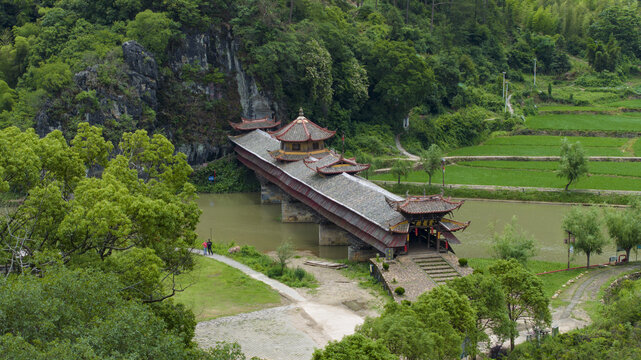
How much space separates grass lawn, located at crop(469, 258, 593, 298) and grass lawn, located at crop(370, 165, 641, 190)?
1732cm

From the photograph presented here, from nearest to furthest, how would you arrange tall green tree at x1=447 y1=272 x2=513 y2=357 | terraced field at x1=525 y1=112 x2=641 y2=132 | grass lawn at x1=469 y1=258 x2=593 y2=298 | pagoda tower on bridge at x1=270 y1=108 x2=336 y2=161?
tall green tree at x1=447 y1=272 x2=513 y2=357
grass lawn at x1=469 y1=258 x2=593 y2=298
pagoda tower on bridge at x1=270 y1=108 x2=336 y2=161
terraced field at x1=525 y1=112 x2=641 y2=132

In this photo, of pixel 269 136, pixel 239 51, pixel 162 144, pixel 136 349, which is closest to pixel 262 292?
pixel 162 144

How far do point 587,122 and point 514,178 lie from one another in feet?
75.0

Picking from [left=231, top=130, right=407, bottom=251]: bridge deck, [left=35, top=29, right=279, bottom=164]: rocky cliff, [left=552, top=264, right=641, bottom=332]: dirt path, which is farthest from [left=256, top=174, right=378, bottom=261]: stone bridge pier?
[left=552, top=264, right=641, bottom=332]: dirt path

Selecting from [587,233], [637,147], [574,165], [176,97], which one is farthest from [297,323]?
[637,147]

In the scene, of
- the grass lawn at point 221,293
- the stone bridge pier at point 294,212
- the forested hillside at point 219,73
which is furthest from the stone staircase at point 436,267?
the forested hillside at point 219,73

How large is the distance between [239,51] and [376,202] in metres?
29.7

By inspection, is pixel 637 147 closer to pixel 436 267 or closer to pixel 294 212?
pixel 294 212

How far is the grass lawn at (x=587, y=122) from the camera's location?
74.8 meters

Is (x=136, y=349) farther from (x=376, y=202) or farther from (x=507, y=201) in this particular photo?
(x=507, y=201)

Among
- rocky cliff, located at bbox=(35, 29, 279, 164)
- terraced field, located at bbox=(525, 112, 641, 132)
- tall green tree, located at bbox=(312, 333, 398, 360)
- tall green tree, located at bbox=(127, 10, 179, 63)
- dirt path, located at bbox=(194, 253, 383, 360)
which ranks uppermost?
tall green tree, located at bbox=(127, 10, 179, 63)

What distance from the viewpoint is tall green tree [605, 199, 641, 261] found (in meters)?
Result: 38.9

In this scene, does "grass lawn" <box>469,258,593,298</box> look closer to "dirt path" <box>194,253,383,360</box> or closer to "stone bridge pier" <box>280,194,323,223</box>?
"dirt path" <box>194,253,383,360</box>

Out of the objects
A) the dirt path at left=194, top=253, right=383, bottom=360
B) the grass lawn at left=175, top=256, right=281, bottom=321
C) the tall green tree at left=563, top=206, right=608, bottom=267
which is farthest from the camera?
the tall green tree at left=563, top=206, right=608, bottom=267
